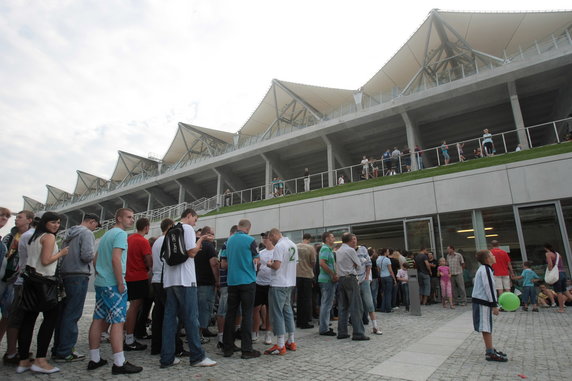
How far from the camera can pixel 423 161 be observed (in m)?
17.3

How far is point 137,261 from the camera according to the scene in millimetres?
5234

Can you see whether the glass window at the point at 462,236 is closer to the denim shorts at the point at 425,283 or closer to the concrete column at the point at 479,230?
the concrete column at the point at 479,230

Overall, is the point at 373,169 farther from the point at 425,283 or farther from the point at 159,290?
the point at 159,290

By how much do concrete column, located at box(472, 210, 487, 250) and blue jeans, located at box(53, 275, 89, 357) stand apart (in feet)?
39.8

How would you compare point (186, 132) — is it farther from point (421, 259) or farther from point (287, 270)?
point (287, 270)

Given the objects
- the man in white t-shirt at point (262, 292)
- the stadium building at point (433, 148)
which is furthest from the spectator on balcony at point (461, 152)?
the man in white t-shirt at point (262, 292)

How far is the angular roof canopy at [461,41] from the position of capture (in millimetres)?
19344

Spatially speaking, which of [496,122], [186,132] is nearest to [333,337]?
[496,122]

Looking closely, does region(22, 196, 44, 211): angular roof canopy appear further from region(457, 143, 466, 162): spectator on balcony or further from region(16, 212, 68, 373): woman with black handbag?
region(16, 212, 68, 373): woman with black handbag

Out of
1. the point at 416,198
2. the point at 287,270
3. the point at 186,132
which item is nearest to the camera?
the point at 287,270

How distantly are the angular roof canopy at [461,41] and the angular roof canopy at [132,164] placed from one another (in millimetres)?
33221

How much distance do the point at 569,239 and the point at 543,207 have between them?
127 centimetres

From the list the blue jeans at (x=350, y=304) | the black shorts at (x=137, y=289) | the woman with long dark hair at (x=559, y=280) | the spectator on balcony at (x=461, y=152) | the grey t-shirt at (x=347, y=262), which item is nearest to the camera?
the black shorts at (x=137, y=289)

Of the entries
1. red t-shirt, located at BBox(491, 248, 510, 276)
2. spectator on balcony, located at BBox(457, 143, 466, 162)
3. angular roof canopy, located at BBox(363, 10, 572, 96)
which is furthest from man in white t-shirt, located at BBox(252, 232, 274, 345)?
angular roof canopy, located at BBox(363, 10, 572, 96)
